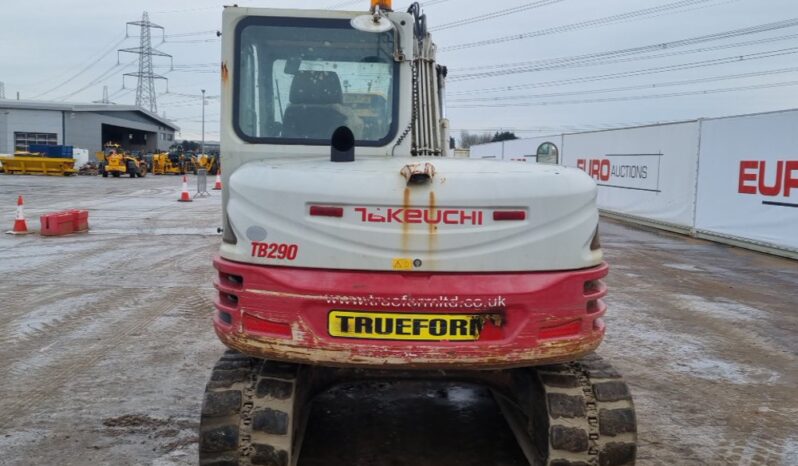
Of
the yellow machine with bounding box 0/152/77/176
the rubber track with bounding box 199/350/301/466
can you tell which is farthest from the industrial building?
the yellow machine with bounding box 0/152/77/176

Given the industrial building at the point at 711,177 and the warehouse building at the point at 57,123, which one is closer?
the industrial building at the point at 711,177

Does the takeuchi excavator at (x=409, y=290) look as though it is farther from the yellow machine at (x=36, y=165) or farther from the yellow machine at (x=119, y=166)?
the yellow machine at (x=36, y=165)

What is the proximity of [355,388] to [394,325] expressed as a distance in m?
2.54

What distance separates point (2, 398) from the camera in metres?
5.27

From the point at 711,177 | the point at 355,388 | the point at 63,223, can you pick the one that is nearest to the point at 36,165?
the point at 63,223

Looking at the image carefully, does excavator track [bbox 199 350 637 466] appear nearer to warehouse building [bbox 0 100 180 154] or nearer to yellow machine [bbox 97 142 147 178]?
yellow machine [bbox 97 142 147 178]

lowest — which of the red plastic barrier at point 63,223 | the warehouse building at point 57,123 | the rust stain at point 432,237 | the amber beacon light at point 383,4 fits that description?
the red plastic barrier at point 63,223

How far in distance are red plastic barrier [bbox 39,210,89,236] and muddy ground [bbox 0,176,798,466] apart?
3105 millimetres

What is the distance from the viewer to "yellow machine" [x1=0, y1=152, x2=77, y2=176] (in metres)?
44.5

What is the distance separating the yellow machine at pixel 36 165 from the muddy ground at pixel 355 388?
36.8m

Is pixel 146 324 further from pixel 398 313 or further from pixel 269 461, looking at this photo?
pixel 398 313

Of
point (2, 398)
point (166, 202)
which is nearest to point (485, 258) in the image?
point (2, 398)

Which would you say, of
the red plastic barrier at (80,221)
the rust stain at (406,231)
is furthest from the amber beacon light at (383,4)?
the red plastic barrier at (80,221)

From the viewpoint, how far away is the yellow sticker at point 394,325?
3.35 metres
